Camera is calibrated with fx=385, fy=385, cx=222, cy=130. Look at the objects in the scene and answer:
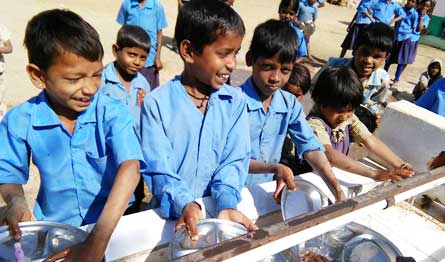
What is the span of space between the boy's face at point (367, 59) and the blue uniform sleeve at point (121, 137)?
1891 mm

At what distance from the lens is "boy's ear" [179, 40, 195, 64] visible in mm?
1507

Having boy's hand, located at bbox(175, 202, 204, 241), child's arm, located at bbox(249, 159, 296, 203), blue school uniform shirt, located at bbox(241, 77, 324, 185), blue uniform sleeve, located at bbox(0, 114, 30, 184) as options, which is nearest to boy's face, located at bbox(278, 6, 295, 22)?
blue school uniform shirt, located at bbox(241, 77, 324, 185)

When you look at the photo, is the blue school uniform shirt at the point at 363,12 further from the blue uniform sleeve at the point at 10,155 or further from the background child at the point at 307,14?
the blue uniform sleeve at the point at 10,155

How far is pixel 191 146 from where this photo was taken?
154 centimetres

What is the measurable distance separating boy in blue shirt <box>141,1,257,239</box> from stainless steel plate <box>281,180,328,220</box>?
0.74 ft

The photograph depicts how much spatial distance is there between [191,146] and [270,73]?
0.58 metres

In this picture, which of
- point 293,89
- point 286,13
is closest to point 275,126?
point 293,89

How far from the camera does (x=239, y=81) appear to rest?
615 cm

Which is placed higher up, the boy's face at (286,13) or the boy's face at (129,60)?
the boy's face at (286,13)

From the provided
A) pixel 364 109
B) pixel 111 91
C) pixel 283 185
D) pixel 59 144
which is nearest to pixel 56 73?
pixel 59 144

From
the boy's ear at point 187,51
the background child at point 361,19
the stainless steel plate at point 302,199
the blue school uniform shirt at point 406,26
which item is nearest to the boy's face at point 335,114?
the stainless steel plate at point 302,199

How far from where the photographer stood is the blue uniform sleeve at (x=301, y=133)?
187 centimetres

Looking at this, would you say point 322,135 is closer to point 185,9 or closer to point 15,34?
point 185,9

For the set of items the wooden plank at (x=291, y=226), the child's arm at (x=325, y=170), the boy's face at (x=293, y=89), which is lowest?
the child's arm at (x=325, y=170)
